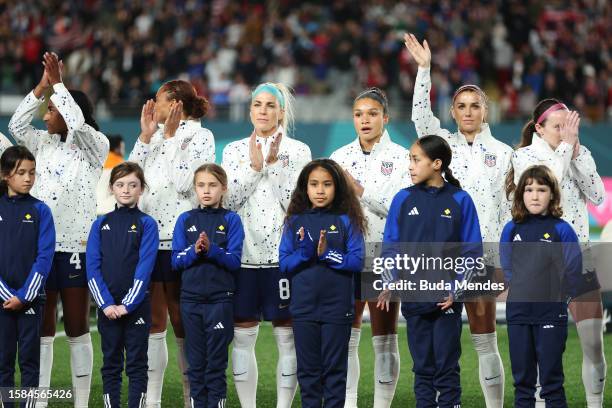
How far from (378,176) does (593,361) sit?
5.77 feet

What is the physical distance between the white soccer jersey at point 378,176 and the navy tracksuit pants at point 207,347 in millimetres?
1072

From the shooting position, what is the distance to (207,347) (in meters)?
6.54

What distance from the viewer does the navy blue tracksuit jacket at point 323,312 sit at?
20.6 ft

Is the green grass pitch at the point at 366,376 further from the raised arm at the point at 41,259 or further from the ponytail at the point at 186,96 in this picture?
the ponytail at the point at 186,96

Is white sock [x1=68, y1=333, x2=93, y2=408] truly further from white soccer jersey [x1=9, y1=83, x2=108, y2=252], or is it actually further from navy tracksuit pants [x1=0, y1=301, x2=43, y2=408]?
white soccer jersey [x1=9, y1=83, x2=108, y2=252]

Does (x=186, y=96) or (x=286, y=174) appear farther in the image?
(x=186, y=96)

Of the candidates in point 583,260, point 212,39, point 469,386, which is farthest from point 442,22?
point 583,260

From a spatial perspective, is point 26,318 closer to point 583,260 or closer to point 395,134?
point 583,260

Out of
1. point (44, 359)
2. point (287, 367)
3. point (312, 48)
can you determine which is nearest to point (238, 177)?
point (287, 367)

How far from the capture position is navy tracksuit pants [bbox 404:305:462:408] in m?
6.22

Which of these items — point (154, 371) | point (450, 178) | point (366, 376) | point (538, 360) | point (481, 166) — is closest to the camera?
point (538, 360)

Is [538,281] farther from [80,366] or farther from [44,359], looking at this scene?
[44,359]

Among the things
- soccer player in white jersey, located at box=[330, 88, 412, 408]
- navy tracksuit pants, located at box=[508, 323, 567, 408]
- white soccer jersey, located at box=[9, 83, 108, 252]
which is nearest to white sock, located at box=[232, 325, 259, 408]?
soccer player in white jersey, located at box=[330, 88, 412, 408]

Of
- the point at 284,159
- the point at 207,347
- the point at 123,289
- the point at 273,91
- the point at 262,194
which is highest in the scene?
the point at 273,91
